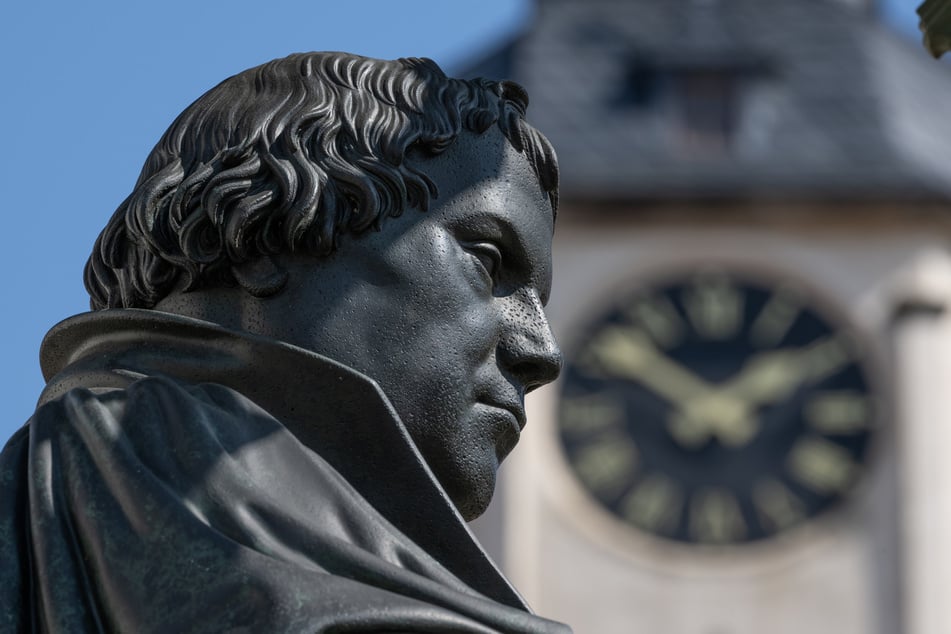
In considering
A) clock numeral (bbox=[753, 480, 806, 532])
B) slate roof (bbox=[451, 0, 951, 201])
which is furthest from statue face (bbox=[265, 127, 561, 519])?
clock numeral (bbox=[753, 480, 806, 532])

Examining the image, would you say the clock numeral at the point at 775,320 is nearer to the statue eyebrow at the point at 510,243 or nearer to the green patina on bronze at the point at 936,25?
the green patina on bronze at the point at 936,25

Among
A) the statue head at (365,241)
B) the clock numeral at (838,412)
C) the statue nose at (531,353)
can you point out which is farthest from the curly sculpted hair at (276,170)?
the clock numeral at (838,412)

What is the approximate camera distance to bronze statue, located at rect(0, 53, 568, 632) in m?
3.25

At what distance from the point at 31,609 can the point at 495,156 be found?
663 mm

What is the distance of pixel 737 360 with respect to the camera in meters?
29.6

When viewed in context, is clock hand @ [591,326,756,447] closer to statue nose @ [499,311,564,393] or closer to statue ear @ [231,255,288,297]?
statue nose @ [499,311,564,393]

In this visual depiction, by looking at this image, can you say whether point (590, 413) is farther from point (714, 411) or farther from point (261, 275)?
point (261, 275)

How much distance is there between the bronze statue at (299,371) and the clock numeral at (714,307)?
2604 cm

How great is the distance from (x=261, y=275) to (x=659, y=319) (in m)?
26.5

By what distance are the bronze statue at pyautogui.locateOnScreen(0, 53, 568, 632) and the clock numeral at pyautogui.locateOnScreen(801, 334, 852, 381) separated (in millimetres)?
26458

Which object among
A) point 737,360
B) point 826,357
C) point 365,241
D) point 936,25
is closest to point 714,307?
point 737,360

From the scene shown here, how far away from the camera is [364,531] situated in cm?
336

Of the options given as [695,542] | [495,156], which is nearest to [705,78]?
[695,542]

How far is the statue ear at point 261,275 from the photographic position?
11.4 feet
